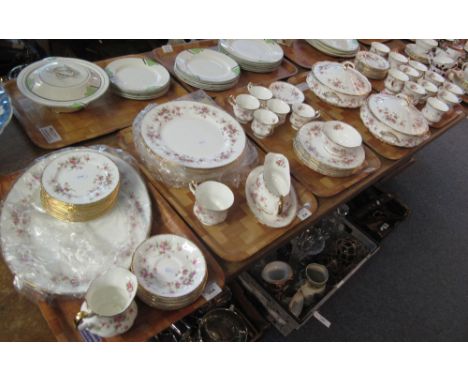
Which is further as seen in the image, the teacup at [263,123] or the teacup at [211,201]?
the teacup at [263,123]

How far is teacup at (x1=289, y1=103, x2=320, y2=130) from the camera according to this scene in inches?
50.4

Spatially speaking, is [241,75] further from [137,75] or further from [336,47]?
[336,47]

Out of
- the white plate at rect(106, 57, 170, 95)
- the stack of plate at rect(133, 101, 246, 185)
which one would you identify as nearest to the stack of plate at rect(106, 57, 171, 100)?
the white plate at rect(106, 57, 170, 95)

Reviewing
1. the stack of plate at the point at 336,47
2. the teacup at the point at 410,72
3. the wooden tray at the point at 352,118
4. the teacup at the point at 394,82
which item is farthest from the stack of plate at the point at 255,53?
the teacup at the point at 410,72

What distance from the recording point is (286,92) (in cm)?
142

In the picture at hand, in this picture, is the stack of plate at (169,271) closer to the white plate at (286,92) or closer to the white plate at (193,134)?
the white plate at (193,134)

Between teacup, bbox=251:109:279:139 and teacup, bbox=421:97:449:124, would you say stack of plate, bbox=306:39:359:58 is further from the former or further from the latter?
teacup, bbox=251:109:279:139

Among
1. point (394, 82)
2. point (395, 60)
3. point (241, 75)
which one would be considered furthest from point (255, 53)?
point (395, 60)

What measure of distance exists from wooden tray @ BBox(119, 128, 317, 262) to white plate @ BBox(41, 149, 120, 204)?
148mm

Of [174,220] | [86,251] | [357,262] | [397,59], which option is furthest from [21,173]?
[397,59]

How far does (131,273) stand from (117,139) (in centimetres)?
50

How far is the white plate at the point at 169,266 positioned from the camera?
2.59 ft

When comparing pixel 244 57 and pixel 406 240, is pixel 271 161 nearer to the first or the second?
pixel 244 57

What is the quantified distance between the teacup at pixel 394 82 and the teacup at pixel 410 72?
0.08m
